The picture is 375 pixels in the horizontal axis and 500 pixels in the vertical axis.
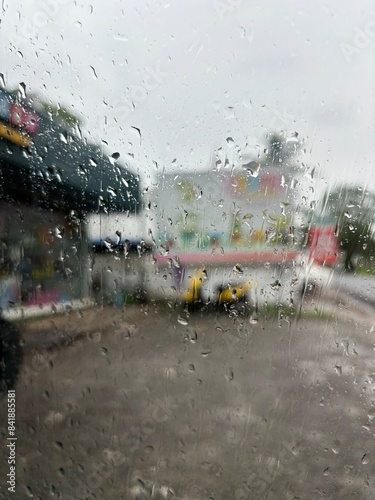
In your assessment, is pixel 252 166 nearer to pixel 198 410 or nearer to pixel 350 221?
pixel 350 221

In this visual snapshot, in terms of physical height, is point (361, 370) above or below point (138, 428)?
above

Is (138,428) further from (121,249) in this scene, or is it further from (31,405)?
(121,249)

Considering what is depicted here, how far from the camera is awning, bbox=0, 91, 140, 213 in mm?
1637

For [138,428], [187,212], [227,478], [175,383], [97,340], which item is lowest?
[227,478]

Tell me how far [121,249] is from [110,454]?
0.71 metres

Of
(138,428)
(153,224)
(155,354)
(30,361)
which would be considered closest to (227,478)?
(138,428)

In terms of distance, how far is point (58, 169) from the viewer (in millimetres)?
1660

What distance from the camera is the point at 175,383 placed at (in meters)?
1.63

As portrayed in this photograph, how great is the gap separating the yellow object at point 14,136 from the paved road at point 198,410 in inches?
24.9

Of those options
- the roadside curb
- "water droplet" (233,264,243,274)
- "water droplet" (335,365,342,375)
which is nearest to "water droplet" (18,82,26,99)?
the roadside curb

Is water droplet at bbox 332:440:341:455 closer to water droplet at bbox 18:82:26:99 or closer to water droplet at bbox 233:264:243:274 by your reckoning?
water droplet at bbox 233:264:243:274

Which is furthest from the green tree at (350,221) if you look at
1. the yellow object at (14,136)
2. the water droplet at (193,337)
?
the yellow object at (14,136)

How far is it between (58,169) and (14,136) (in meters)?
0.19

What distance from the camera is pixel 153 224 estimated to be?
163cm
